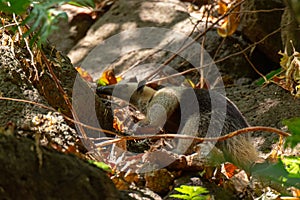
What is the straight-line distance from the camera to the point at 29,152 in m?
1.36

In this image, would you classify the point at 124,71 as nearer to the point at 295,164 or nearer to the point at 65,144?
the point at 65,144

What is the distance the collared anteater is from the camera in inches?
120

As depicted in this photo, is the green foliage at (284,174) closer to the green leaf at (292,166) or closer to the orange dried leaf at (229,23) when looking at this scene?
the green leaf at (292,166)

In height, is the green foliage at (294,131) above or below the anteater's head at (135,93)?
above

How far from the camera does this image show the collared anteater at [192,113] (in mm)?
3043

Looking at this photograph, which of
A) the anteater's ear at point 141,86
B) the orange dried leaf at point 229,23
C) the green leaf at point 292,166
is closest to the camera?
the green leaf at point 292,166

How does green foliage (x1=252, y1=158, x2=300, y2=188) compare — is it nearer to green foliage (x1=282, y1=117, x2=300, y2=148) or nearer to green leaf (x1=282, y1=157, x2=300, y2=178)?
green leaf (x1=282, y1=157, x2=300, y2=178)

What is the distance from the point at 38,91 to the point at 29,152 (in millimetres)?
1413

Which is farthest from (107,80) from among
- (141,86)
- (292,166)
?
(292,166)

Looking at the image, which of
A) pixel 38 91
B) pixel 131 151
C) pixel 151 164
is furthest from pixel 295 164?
pixel 38 91

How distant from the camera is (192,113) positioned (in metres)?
3.63

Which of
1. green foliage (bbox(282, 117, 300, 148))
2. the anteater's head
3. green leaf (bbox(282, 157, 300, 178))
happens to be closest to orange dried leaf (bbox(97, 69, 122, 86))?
the anteater's head

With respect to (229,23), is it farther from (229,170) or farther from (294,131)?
(294,131)

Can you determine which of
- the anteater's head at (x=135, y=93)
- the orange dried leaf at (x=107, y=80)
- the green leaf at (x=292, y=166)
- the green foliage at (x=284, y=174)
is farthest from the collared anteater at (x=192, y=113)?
the green foliage at (x=284, y=174)
